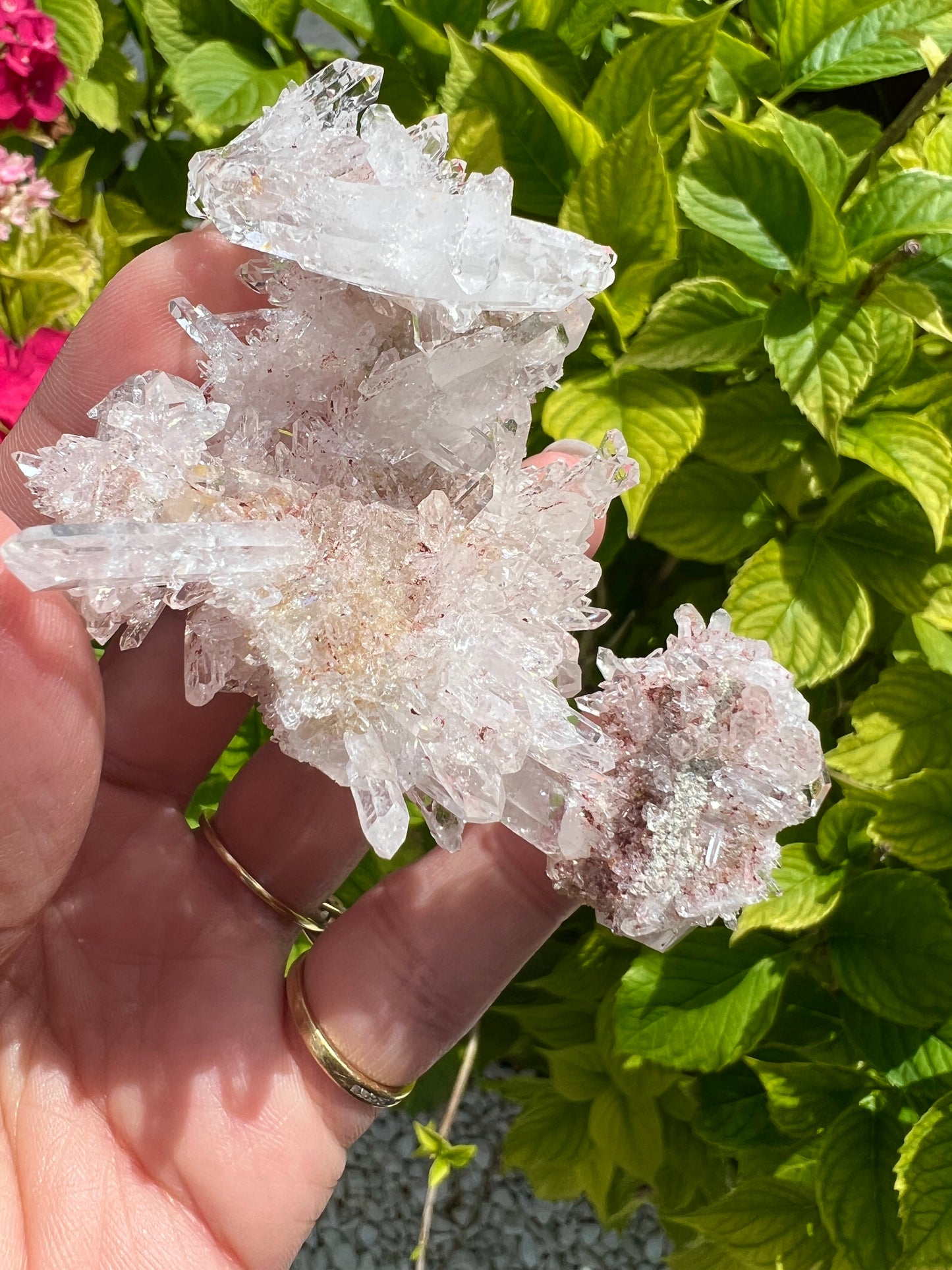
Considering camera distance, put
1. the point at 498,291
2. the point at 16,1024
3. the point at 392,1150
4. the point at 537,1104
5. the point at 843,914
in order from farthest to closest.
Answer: the point at 392,1150 < the point at 537,1104 < the point at 843,914 < the point at 16,1024 < the point at 498,291

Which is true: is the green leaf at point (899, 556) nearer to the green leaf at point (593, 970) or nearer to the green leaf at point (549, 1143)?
the green leaf at point (593, 970)

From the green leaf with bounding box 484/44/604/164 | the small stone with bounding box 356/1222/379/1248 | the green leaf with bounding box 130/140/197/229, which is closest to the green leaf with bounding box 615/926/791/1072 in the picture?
the green leaf with bounding box 484/44/604/164

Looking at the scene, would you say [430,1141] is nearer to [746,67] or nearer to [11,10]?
[746,67]

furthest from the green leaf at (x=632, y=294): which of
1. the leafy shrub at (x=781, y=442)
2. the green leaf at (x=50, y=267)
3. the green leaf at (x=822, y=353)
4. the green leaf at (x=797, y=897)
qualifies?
the green leaf at (x=50, y=267)

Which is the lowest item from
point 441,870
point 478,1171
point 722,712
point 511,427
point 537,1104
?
point 478,1171

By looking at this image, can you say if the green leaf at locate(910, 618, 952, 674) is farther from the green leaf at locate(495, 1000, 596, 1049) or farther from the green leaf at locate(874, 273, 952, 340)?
the green leaf at locate(495, 1000, 596, 1049)

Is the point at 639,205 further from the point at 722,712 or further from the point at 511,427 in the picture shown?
the point at 722,712

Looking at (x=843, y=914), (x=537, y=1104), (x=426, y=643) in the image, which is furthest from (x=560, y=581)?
(x=537, y=1104)

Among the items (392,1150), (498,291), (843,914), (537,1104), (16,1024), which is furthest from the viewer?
(392,1150)

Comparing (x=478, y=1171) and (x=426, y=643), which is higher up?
(x=426, y=643)
